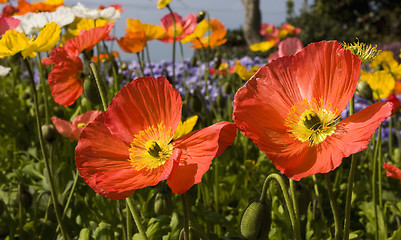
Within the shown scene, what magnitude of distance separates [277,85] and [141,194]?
84 cm

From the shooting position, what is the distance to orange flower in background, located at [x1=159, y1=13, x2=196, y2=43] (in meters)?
1.85

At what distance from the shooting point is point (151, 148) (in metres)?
0.66

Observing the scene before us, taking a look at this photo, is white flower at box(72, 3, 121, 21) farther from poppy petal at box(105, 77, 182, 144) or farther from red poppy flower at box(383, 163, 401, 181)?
red poppy flower at box(383, 163, 401, 181)

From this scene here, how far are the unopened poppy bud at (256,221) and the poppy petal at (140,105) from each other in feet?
0.59

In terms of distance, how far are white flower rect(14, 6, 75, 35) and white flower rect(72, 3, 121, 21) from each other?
0.05 metres

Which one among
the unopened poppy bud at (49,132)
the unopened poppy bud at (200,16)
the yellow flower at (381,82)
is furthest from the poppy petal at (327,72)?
the unopened poppy bud at (200,16)

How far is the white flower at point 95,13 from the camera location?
1469 millimetres

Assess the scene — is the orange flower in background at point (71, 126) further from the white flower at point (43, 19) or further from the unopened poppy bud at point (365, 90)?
the unopened poppy bud at point (365, 90)

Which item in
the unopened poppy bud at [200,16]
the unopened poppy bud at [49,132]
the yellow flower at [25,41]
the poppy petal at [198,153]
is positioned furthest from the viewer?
the unopened poppy bud at [200,16]

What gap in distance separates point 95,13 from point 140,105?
0.90m

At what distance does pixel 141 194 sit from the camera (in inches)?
55.1

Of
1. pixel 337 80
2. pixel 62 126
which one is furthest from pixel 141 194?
pixel 337 80

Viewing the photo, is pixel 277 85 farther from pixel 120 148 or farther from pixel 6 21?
pixel 6 21

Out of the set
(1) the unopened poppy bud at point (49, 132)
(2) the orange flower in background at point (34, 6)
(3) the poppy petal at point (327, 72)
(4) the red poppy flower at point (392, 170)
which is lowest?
(4) the red poppy flower at point (392, 170)
